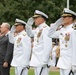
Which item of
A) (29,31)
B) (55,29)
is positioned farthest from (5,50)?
(55,29)

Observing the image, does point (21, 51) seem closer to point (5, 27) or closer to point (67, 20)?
point (5, 27)

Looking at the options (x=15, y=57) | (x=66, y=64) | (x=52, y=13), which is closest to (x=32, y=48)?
(x=15, y=57)

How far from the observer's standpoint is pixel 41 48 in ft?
35.8

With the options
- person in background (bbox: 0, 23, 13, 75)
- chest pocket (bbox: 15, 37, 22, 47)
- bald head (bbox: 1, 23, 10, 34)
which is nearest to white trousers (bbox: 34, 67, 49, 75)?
chest pocket (bbox: 15, 37, 22, 47)

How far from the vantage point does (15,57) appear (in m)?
11.9

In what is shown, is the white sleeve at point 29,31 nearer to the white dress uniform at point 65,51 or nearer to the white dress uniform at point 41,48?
the white dress uniform at point 41,48

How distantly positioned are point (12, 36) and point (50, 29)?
2.10 meters

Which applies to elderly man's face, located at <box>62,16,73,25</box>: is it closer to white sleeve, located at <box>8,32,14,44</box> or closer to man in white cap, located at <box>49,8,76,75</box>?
man in white cap, located at <box>49,8,76,75</box>

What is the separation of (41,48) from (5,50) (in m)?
2.58

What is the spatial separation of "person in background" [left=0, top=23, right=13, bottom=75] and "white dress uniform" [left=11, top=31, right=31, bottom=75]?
109 centimetres

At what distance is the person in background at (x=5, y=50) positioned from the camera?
1301 cm

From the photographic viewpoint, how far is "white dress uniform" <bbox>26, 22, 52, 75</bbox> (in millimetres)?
10789

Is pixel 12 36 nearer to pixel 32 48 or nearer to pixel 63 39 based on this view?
pixel 32 48

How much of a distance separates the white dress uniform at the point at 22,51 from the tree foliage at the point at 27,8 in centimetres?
2832
